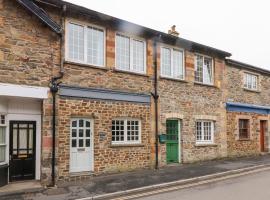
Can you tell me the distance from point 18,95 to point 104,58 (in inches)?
159

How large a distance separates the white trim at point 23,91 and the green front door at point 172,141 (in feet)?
22.0

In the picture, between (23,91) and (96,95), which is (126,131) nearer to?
(96,95)

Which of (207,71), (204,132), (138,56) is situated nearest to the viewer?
(138,56)

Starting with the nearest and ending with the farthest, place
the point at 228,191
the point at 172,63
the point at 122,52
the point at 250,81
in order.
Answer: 1. the point at 228,191
2. the point at 122,52
3. the point at 172,63
4. the point at 250,81

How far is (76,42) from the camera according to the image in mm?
12344

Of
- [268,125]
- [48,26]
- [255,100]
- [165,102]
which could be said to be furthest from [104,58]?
[268,125]

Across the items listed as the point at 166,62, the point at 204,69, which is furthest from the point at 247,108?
the point at 166,62

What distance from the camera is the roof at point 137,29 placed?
11.9 meters

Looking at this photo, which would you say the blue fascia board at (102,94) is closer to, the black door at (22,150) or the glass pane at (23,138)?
the black door at (22,150)

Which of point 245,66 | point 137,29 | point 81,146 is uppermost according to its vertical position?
point 137,29

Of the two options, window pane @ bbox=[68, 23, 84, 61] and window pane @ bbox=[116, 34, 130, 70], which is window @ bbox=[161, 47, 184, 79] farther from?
window pane @ bbox=[68, 23, 84, 61]

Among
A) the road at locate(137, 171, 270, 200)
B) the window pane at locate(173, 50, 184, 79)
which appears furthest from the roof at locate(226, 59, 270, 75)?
the road at locate(137, 171, 270, 200)

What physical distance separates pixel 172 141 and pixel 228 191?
5.77 metres

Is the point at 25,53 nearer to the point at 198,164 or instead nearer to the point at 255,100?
the point at 198,164
